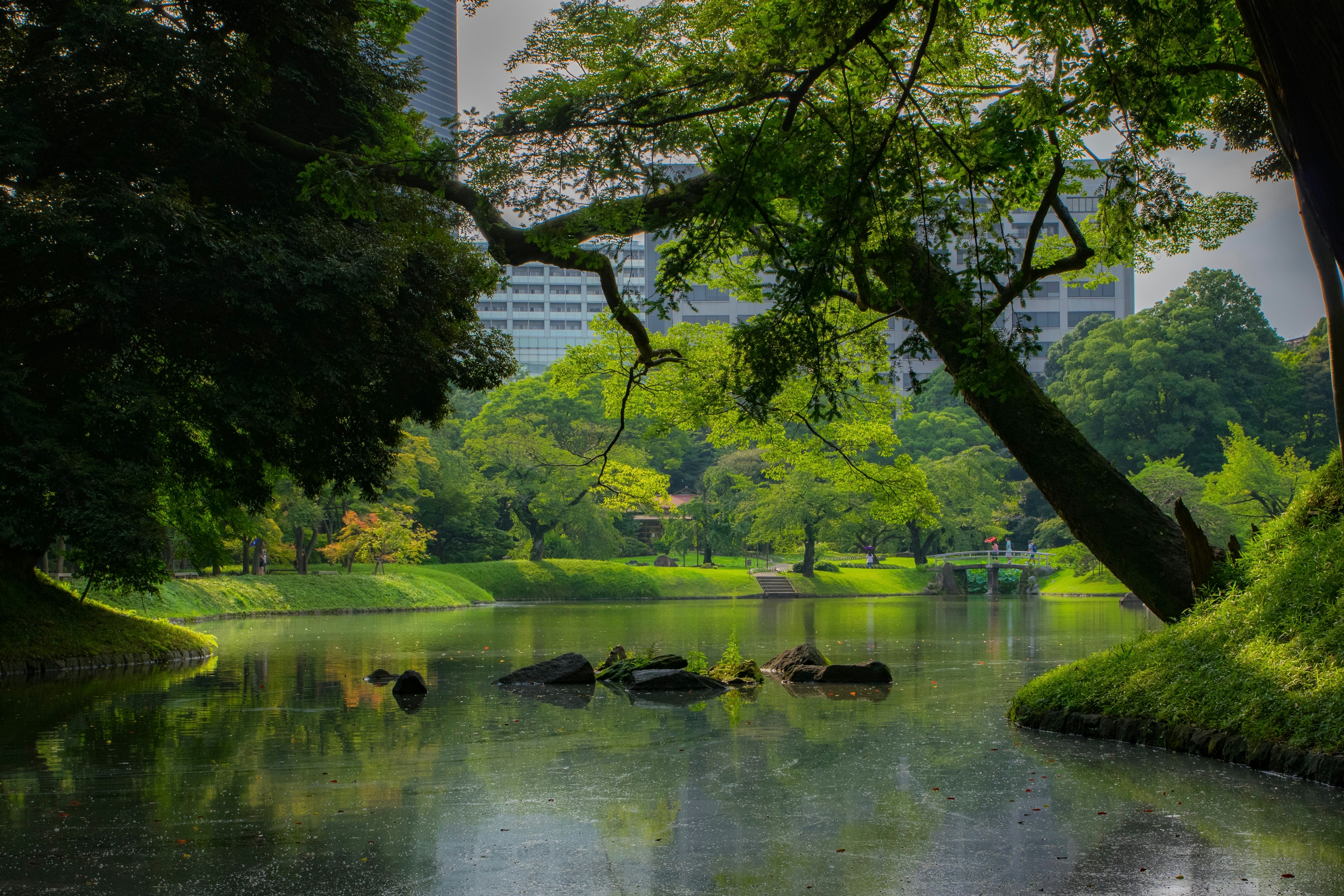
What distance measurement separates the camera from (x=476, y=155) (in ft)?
33.0

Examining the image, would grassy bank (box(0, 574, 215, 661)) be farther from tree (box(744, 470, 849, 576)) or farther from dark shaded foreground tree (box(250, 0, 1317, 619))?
tree (box(744, 470, 849, 576))

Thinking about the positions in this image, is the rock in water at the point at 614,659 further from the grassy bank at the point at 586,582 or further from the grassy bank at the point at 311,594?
the grassy bank at the point at 586,582

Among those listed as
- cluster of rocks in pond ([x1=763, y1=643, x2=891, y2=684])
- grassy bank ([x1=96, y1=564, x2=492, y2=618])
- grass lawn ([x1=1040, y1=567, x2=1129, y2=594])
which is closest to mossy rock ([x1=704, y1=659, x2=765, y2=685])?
cluster of rocks in pond ([x1=763, y1=643, x2=891, y2=684])

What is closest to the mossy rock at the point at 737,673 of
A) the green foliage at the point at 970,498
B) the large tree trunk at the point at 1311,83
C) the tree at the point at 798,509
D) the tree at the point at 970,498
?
the large tree trunk at the point at 1311,83

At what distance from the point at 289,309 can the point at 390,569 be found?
3058 cm

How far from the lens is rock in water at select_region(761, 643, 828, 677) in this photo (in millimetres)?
14875

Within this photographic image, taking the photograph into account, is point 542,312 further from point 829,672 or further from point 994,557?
point 829,672

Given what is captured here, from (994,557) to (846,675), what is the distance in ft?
131

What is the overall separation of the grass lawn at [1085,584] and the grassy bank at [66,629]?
39389 mm

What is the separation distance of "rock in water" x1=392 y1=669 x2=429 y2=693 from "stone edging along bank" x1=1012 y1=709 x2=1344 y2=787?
279 inches

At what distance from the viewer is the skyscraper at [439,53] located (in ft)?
506

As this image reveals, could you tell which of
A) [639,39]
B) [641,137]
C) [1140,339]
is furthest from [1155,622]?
[1140,339]

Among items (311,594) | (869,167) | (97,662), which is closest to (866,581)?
(311,594)

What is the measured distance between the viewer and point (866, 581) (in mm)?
50812
